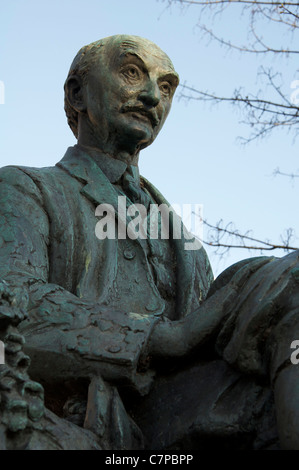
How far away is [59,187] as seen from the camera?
476 cm

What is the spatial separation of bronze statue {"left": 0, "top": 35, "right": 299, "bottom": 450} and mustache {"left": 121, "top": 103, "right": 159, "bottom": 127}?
38 cm

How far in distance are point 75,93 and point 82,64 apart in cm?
16

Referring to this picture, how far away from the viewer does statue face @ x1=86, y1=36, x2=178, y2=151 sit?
16.3ft

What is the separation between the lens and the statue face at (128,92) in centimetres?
497

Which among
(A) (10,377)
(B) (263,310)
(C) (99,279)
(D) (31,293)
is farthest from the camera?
(C) (99,279)

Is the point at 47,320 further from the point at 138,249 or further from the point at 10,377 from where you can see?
the point at 138,249

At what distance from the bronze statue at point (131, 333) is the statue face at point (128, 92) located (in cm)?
31

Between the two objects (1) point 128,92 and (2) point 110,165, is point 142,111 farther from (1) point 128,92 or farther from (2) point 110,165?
(2) point 110,165

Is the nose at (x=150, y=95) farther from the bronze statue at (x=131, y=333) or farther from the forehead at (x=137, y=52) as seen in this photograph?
the bronze statue at (x=131, y=333)

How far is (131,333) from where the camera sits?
155 inches

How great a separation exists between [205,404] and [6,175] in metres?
1.48

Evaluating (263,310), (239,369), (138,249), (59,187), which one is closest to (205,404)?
(239,369)

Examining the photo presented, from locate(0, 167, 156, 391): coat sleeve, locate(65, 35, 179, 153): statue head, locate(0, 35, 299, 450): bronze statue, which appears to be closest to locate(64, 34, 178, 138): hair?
locate(65, 35, 179, 153): statue head

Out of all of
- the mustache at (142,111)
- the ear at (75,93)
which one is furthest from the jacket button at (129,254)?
the ear at (75,93)
